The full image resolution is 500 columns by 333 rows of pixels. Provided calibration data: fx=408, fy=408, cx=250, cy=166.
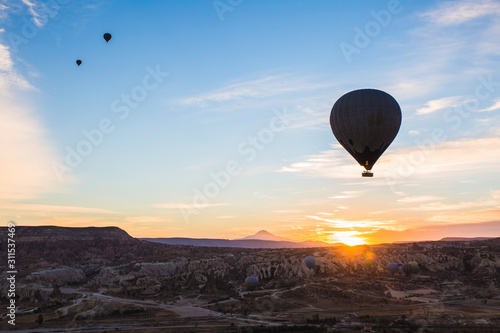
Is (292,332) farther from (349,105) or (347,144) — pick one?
(349,105)

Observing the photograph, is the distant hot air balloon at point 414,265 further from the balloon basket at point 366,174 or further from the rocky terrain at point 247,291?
the balloon basket at point 366,174

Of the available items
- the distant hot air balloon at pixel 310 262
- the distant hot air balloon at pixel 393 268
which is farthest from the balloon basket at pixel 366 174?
the distant hot air balloon at pixel 393 268

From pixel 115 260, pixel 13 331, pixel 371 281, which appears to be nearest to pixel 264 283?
pixel 371 281

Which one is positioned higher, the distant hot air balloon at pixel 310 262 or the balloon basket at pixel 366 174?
the balloon basket at pixel 366 174

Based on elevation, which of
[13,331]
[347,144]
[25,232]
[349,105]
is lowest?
[13,331]

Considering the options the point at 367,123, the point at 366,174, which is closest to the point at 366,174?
the point at 366,174

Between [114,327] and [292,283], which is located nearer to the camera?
[114,327]

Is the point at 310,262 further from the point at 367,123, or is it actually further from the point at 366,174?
the point at 367,123
